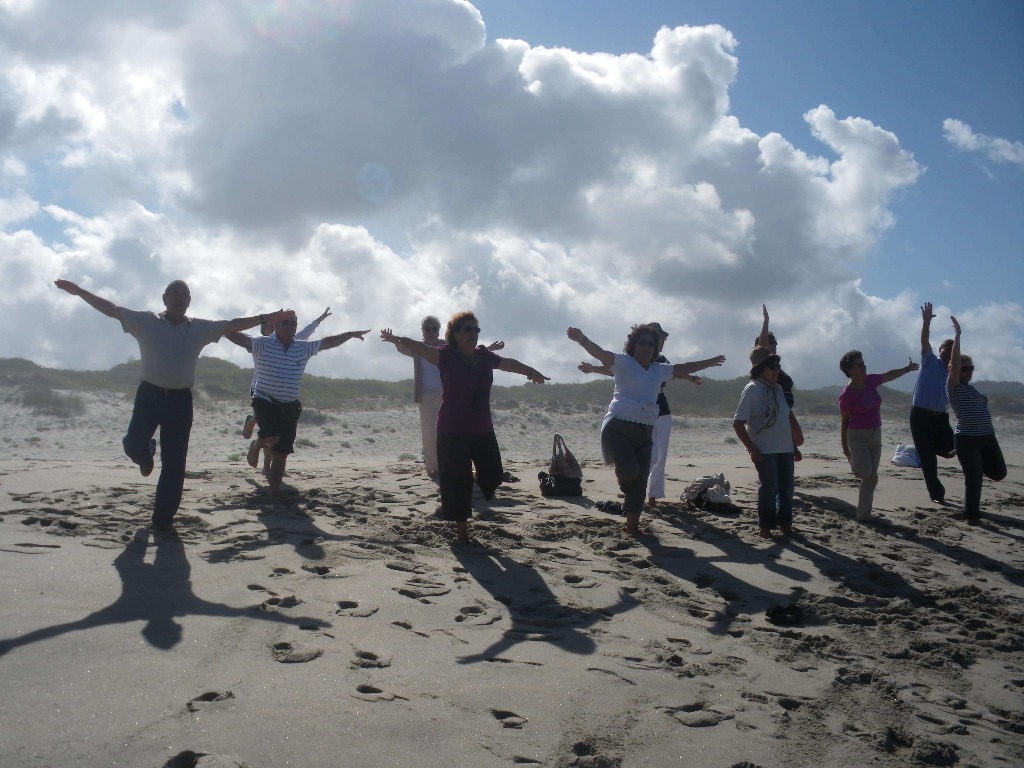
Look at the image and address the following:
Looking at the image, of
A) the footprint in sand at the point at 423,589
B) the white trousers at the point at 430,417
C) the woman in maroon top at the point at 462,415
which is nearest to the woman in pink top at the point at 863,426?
the woman in maroon top at the point at 462,415

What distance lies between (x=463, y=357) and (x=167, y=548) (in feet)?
7.82

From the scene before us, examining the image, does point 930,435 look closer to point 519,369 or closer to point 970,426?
point 970,426

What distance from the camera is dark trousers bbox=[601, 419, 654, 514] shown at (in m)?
6.39

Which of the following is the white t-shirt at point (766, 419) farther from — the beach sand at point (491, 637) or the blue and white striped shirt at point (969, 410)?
the blue and white striped shirt at point (969, 410)

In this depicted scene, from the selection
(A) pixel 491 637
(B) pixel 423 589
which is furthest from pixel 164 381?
(A) pixel 491 637

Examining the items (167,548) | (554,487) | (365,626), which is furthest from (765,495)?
(167,548)

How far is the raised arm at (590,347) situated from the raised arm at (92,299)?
339cm

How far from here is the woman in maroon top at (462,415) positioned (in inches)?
233

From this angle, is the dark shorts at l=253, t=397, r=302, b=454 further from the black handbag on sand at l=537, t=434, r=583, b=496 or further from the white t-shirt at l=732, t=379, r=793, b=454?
the white t-shirt at l=732, t=379, r=793, b=454

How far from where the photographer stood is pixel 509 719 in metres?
3.02

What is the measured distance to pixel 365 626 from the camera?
398cm

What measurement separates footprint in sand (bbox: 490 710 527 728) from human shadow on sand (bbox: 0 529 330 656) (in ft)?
4.02

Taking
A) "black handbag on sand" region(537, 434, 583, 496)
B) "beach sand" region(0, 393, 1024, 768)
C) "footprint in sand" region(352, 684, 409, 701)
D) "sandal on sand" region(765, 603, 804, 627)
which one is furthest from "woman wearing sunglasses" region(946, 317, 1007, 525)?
"footprint in sand" region(352, 684, 409, 701)

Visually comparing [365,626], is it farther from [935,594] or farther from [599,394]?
[599,394]
